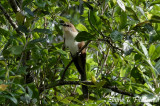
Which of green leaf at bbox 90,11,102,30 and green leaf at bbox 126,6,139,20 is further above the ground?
green leaf at bbox 126,6,139,20

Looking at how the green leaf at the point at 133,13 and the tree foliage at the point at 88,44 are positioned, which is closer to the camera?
the tree foliage at the point at 88,44

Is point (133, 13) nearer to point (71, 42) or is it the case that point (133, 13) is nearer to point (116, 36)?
point (116, 36)

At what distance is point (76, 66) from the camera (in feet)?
7.80

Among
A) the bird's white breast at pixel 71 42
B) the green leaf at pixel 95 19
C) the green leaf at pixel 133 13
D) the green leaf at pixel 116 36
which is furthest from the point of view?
the bird's white breast at pixel 71 42

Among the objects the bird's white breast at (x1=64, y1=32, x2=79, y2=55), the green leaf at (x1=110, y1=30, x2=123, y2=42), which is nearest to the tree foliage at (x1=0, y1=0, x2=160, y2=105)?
the green leaf at (x1=110, y1=30, x2=123, y2=42)

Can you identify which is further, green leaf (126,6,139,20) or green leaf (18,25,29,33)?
green leaf (126,6,139,20)

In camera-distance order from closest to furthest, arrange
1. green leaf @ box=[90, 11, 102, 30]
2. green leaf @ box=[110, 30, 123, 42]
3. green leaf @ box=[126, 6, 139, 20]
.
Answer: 1. green leaf @ box=[110, 30, 123, 42]
2. green leaf @ box=[90, 11, 102, 30]
3. green leaf @ box=[126, 6, 139, 20]

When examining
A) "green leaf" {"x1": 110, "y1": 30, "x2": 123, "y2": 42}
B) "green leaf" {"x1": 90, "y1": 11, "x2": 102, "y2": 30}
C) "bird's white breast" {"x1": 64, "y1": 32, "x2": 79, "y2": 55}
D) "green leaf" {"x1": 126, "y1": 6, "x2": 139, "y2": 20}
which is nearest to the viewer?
"green leaf" {"x1": 110, "y1": 30, "x2": 123, "y2": 42}

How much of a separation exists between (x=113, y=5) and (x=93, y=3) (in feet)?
0.58

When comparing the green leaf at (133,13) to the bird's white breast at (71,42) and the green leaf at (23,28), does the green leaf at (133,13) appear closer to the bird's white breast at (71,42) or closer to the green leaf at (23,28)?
the green leaf at (23,28)

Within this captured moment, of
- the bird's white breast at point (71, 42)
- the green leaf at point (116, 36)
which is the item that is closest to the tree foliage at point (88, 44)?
the green leaf at point (116, 36)

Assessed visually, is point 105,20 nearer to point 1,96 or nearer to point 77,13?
point 77,13

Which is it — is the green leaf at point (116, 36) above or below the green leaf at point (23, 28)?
below

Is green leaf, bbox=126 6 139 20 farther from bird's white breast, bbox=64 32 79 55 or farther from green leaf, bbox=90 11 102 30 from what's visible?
bird's white breast, bbox=64 32 79 55
